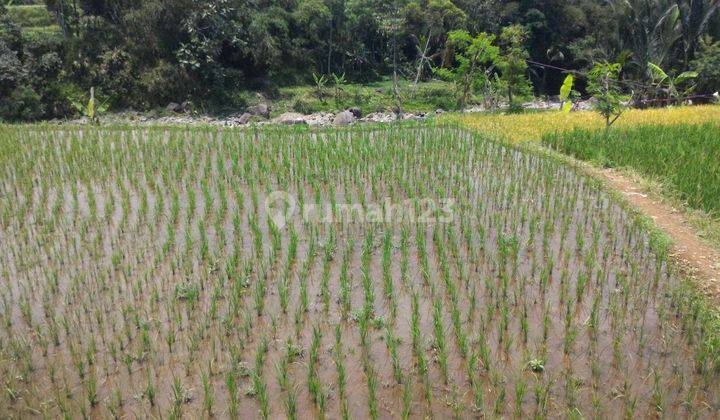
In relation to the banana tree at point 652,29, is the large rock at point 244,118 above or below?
below

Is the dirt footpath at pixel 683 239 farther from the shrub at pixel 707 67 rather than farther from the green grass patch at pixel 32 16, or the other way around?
the green grass patch at pixel 32 16

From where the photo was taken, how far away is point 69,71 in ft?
63.1

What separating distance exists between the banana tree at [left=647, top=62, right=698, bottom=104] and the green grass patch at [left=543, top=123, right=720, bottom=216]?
6.79 meters

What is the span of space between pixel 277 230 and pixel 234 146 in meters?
3.64

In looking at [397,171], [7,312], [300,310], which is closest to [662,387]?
[300,310]

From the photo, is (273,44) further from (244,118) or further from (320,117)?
(244,118)

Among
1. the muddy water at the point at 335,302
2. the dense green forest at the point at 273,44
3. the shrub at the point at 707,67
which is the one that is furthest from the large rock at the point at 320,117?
the muddy water at the point at 335,302

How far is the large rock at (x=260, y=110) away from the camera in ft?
65.8

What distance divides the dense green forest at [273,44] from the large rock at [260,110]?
651mm

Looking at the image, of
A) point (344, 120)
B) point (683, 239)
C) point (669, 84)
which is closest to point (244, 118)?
point (344, 120)

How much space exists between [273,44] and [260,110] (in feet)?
11.1

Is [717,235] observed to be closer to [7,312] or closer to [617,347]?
[617,347]

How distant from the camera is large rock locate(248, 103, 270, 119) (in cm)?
2006

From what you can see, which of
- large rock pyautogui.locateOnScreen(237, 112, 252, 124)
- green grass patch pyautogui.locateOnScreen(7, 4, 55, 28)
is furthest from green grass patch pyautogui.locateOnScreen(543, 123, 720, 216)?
green grass patch pyautogui.locateOnScreen(7, 4, 55, 28)
